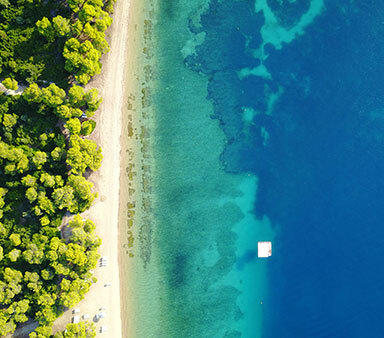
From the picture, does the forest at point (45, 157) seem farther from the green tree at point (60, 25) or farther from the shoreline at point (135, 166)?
the shoreline at point (135, 166)

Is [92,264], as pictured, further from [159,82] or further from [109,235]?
[159,82]

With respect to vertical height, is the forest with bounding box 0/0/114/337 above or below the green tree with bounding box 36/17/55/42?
below

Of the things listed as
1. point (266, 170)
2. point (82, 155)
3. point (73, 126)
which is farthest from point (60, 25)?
point (266, 170)

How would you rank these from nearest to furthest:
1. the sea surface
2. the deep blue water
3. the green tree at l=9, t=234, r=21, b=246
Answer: the green tree at l=9, t=234, r=21, b=246 < the sea surface < the deep blue water

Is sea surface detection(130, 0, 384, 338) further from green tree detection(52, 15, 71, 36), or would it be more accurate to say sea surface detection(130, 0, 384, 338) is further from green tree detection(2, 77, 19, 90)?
green tree detection(2, 77, 19, 90)

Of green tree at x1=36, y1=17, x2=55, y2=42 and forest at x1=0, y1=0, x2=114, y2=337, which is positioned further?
forest at x1=0, y1=0, x2=114, y2=337

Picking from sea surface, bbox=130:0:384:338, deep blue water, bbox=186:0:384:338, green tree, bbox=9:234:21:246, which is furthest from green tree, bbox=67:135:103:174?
deep blue water, bbox=186:0:384:338

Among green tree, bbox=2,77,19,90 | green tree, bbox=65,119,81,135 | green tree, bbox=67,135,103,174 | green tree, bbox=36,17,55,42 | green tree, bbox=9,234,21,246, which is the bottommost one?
green tree, bbox=9,234,21,246
